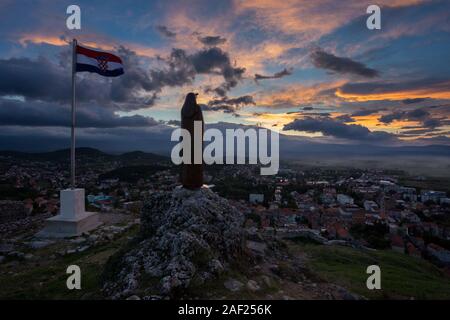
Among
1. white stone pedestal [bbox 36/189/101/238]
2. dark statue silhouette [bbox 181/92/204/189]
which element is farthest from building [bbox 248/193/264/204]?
dark statue silhouette [bbox 181/92/204/189]

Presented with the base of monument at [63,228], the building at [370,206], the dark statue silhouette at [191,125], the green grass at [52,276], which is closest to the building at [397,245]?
the building at [370,206]

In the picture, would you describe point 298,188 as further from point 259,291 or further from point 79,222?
point 259,291

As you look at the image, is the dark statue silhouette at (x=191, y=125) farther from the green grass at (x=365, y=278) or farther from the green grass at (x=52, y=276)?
the green grass at (x=365, y=278)

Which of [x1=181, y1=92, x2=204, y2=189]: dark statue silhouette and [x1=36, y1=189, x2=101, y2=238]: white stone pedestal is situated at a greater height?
[x1=181, y1=92, x2=204, y2=189]: dark statue silhouette

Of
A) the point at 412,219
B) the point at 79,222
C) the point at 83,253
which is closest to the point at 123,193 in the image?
the point at 79,222

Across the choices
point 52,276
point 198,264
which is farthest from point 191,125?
point 52,276

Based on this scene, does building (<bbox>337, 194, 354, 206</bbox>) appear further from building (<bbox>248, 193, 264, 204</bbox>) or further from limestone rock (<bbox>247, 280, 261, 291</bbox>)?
limestone rock (<bbox>247, 280, 261, 291</bbox>)

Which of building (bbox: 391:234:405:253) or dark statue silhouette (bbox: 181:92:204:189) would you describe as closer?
dark statue silhouette (bbox: 181:92:204:189)
